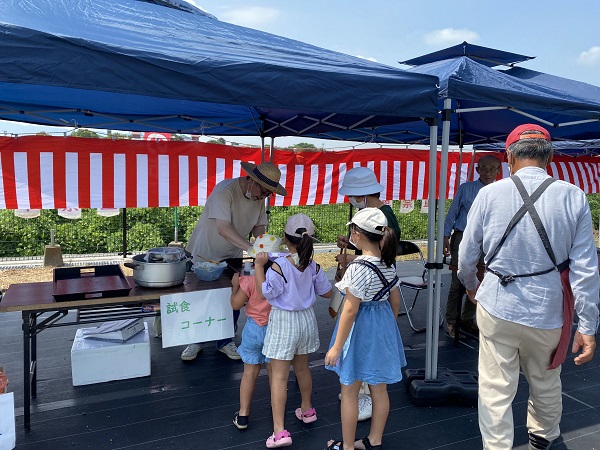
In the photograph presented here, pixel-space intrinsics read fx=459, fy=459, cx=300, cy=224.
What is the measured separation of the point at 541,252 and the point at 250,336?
5.11ft

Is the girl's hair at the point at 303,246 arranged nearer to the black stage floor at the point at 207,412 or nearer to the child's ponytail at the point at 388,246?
the child's ponytail at the point at 388,246

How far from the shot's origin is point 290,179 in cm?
791

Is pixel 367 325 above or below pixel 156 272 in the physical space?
below

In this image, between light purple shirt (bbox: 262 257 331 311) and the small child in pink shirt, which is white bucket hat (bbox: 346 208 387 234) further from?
the small child in pink shirt

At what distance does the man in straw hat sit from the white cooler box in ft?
1.36

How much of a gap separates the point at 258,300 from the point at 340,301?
47 centimetres

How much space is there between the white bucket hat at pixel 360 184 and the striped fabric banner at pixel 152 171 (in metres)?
2.76

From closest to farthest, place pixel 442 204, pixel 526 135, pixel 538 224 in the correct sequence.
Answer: pixel 538 224
pixel 526 135
pixel 442 204

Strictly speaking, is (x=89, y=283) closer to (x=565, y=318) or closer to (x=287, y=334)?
(x=287, y=334)

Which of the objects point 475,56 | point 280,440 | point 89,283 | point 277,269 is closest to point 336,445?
point 280,440

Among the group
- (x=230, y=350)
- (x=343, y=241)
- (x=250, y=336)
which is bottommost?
(x=230, y=350)

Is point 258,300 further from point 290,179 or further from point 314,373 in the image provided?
point 290,179

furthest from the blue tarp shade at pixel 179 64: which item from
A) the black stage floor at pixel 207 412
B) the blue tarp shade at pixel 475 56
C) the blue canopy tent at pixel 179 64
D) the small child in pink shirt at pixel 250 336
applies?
the black stage floor at pixel 207 412

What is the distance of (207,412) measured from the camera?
9.45 ft
